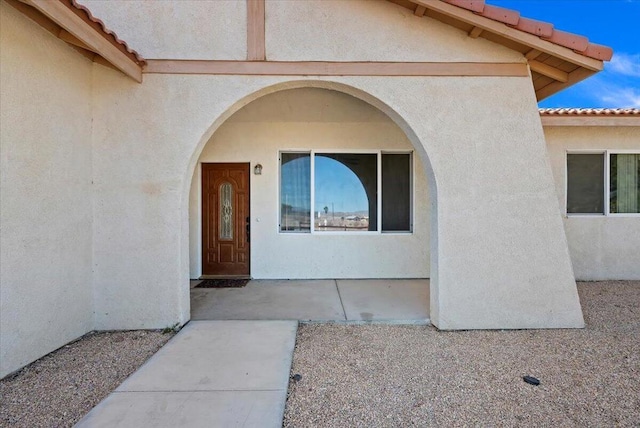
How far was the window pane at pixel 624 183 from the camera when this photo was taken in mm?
7609

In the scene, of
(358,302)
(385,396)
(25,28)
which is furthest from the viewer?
(358,302)

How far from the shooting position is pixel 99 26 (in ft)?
12.3

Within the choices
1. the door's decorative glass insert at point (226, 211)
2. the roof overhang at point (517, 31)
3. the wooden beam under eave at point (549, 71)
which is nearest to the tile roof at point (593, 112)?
the wooden beam under eave at point (549, 71)

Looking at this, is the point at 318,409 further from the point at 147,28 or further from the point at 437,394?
the point at 147,28

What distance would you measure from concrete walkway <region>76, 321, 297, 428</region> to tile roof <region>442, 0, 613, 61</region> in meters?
4.88

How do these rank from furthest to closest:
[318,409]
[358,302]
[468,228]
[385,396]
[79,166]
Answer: [358,302]
[468,228]
[79,166]
[385,396]
[318,409]

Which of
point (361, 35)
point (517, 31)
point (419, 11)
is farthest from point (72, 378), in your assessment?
point (517, 31)

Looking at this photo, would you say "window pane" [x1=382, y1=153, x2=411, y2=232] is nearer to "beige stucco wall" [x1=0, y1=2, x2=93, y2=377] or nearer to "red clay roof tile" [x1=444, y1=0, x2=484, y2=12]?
"red clay roof tile" [x1=444, y1=0, x2=484, y2=12]

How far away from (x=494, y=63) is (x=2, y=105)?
6009mm

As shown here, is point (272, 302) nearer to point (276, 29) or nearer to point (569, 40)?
point (276, 29)

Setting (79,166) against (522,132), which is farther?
(522,132)

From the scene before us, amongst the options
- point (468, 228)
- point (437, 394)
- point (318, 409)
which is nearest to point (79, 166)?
point (318, 409)

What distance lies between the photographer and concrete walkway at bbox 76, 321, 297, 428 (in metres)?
2.72

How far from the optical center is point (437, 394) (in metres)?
→ 3.14
